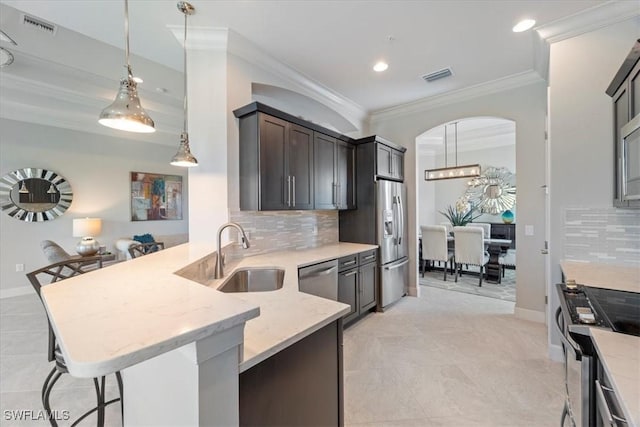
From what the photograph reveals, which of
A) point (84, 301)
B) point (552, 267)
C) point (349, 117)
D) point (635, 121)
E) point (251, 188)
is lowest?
point (552, 267)

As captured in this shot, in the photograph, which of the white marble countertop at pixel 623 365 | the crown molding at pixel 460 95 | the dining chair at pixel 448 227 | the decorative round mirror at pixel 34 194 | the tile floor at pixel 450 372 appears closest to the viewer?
the white marble countertop at pixel 623 365

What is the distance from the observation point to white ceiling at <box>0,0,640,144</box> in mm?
2238

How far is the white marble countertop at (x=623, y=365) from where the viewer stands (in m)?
0.73

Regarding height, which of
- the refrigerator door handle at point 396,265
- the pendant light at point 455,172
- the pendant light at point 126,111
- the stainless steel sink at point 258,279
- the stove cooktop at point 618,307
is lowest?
the refrigerator door handle at point 396,265

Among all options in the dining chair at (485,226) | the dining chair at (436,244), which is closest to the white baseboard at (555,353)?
the dining chair at (436,244)

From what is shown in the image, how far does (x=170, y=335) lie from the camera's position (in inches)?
25.3

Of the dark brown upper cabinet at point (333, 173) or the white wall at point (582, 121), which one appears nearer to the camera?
the white wall at point (582, 121)

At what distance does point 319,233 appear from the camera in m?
3.84

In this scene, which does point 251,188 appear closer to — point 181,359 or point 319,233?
point 319,233

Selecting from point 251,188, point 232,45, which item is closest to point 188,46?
point 232,45

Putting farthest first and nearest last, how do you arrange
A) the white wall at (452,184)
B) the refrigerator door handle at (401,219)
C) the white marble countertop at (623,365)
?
1. the white wall at (452,184)
2. the refrigerator door handle at (401,219)
3. the white marble countertop at (623,365)

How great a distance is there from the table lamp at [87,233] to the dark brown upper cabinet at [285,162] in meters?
4.02

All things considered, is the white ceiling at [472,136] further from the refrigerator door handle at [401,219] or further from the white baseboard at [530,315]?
the white baseboard at [530,315]

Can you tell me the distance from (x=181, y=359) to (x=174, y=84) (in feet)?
12.7
